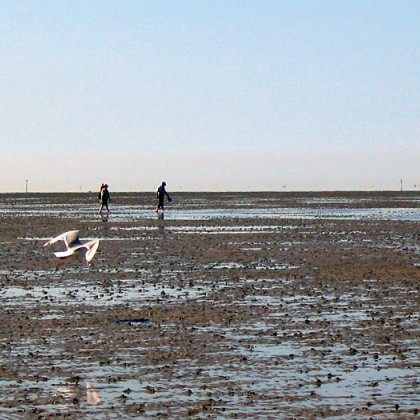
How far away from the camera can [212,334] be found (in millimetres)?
14273

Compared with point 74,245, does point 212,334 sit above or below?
below

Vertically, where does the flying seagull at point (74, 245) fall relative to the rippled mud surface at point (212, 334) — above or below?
above

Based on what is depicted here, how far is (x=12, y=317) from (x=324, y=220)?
32.7 meters

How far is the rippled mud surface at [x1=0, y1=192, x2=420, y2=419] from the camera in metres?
10.3

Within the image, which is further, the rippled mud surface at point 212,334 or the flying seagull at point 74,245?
the flying seagull at point 74,245

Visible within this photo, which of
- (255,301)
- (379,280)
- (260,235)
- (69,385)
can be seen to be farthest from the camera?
(260,235)

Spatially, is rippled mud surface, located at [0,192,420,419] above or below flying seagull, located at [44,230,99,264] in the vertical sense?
below

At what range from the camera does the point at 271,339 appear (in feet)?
45.2

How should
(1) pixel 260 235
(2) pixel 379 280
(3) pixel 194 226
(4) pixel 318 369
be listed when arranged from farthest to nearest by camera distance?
(3) pixel 194 226
(1) pixel 260 235
(2) pixel 379 280
(4) pixel 318 369

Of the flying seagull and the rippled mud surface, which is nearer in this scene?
the rippled mud surface

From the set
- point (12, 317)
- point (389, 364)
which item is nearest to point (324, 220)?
point (12, 317)

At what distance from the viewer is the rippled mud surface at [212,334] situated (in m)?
10.3

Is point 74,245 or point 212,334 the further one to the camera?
point 74,245

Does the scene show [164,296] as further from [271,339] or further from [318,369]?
[318,369]
